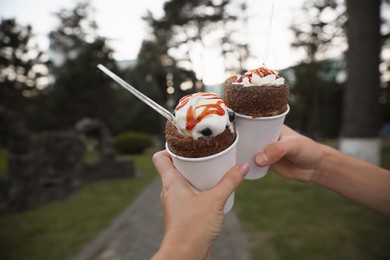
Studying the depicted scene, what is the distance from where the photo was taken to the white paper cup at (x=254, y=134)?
219 centimetres

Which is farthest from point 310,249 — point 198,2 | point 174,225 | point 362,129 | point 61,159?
A: point 198,2

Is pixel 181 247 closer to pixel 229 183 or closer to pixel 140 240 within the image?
pixel 229 183

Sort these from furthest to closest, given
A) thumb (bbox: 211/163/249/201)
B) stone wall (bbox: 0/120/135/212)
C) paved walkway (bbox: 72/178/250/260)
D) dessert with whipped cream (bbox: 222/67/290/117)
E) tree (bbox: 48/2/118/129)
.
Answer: tree (bbox: 48/2/118/129), stone wall (bbox: 0/120/135/212), paved walkway (bbox: 72/178/250/260), dessert with whipped cream (bbox: 222/67/290/117), thumb (bbox: 211/163/249/201)

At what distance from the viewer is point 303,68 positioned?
1096 inches

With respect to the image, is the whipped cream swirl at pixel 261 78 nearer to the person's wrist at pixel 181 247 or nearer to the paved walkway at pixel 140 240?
the person's wrist at pixel 181 247

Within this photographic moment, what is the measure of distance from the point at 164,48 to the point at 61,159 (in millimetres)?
18277

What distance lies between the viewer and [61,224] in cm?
761

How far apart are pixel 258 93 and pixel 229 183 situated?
2.28 feet

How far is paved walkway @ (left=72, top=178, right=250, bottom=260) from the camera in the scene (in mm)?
5457

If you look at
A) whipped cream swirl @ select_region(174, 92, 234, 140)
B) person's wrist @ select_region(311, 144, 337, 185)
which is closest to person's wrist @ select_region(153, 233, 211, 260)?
whipped cream swirl @ select_region(174, 92, 234, 140)

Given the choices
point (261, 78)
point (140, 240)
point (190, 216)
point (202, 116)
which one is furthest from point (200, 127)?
point (140, 240)

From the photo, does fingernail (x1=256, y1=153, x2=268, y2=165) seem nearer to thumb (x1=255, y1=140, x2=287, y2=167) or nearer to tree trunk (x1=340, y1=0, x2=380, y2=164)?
thumb (x1=255, y1=140, x2=287, y2=167)

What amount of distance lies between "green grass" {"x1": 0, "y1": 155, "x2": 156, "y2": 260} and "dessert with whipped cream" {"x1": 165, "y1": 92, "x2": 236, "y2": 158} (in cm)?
491

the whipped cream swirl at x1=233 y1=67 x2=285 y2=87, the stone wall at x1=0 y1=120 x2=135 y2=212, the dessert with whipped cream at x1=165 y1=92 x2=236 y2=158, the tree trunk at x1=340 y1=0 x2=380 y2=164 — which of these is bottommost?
the stone wall at x1=0 y1=120 x2=135 y2=212
